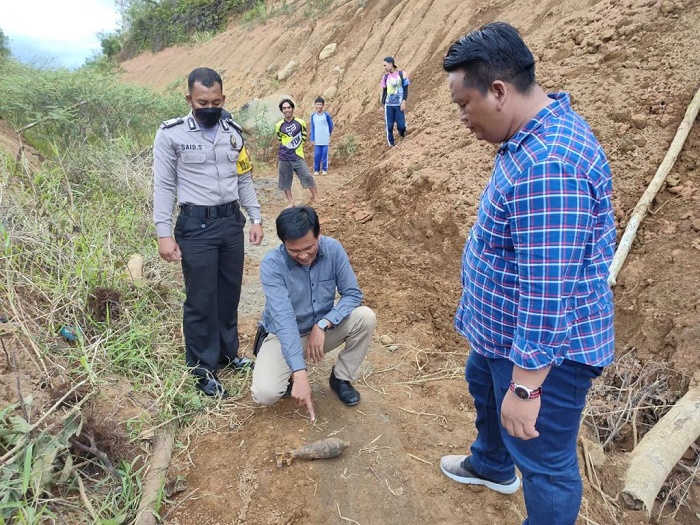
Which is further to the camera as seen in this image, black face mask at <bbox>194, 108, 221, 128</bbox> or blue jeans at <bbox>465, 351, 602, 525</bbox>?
black face mask at <bbox>194, 108, 221, 128</bbox>

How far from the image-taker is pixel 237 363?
3133 millimetres

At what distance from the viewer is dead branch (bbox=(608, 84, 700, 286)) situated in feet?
12.4

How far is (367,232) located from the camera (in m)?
5.57

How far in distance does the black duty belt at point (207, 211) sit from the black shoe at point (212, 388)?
3.16 ft

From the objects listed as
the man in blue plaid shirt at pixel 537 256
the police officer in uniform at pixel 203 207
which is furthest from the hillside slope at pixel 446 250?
the man in blue plaid shirt at pixel 537 256

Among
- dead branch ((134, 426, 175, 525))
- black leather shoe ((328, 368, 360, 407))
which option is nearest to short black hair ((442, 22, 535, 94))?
black leather shoe ((328, 368, 360, 407))

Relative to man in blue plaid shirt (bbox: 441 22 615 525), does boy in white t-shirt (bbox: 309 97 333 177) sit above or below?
below

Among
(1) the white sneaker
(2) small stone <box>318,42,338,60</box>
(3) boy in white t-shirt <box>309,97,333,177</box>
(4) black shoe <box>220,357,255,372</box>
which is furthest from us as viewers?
(2) small stone <box>318,42,338,60</box>

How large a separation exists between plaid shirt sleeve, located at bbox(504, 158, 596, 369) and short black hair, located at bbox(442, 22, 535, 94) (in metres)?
0.27

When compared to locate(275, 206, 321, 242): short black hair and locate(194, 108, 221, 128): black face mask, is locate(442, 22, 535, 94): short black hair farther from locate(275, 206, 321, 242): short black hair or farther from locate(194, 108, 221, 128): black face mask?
locate(194, 108, 221, 128): black face mask

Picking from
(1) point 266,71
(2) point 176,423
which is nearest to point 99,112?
(2) point 176,423

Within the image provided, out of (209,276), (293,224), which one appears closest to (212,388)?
(209,276)

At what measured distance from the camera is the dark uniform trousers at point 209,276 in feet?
8.72

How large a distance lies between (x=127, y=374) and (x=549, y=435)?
2.33m
